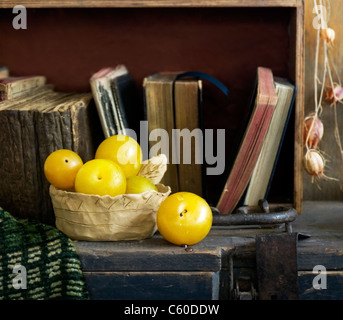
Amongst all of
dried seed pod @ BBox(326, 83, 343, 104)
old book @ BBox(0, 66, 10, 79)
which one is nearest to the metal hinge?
dried seed pod @ BBox(326, 83, 343, 104)

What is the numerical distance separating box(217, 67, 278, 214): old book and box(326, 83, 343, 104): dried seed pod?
7.4 inches

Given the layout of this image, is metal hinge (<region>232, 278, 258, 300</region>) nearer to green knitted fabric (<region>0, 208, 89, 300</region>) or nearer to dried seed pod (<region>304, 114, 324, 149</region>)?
green knitted fabric (<region>0, 208, 89, 300</region>)

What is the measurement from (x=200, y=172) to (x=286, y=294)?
1.34ft

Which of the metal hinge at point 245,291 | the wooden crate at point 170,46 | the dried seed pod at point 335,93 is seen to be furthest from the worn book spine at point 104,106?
the dried seed pod at point 335,93

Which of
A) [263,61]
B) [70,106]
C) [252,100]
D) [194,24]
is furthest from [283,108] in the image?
[70,106]

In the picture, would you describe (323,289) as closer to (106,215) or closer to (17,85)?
(106,215)

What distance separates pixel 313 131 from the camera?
135cm

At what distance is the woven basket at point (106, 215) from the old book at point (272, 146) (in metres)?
0.28

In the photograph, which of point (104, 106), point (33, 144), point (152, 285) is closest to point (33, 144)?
point (33, 144)

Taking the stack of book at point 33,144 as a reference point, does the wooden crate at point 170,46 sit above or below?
above

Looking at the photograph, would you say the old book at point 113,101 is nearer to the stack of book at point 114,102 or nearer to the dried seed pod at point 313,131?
the stack of book at point 114,102

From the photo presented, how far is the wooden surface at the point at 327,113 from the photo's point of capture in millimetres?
1372

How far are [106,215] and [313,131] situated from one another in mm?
591

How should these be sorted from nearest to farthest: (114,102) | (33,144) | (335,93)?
(33,144) < (114,102) < (335,93)
